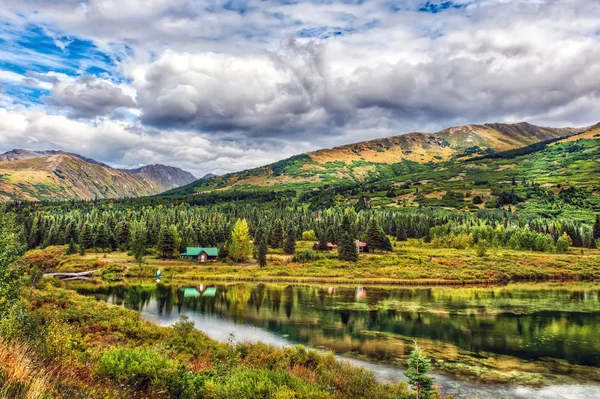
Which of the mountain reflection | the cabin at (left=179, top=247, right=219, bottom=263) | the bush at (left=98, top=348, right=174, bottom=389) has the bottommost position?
the mountain reflection

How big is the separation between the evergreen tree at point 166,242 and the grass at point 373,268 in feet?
11.9

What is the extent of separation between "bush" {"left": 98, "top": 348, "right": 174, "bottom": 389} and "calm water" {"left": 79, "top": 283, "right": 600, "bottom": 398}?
662 inches

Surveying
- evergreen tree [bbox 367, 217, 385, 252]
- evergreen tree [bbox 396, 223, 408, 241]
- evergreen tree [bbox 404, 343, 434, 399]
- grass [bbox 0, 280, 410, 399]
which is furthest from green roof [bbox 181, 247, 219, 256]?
evergreen tree [bbox 404, 343, 434, 399]

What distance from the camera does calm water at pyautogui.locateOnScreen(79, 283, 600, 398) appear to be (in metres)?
32.2

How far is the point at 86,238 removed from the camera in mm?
113938

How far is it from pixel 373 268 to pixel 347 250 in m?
10.3

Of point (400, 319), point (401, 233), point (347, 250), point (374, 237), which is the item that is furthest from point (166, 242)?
point (401, 233)

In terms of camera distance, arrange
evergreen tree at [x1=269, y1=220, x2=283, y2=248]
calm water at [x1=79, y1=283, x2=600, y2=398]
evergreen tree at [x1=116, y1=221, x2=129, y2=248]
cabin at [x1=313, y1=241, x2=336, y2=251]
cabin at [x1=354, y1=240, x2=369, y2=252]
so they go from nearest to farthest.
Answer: calm water at [x1=79, y1=283, x2=600, y2=398]
cabin at [x1=354, y1=240, x2=369, y2=252]
cabin at [x1=313, y1=241, x2=336, y2=251]
evergreen tree at [x1=269, y1=220, x2=283, y2=248]
evergreen tree at [x1=116, y1=221, x2=129, y2=248]

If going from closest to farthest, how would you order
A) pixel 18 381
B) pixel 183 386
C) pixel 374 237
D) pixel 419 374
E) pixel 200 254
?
pixel 18 381
pixel 183 386
pixel 419 374
pixel 200 254
pixel 374 237

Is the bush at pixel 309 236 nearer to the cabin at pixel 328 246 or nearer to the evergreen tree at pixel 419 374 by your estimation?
the cabin at pixel 328 246

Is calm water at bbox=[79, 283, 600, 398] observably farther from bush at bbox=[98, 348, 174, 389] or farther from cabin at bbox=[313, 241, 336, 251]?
cabin at bbox=[313, 241, 336, 251]

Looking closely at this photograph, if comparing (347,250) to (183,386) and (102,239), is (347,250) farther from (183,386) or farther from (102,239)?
(183,386)

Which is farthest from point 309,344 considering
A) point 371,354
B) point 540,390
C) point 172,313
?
point 172,313

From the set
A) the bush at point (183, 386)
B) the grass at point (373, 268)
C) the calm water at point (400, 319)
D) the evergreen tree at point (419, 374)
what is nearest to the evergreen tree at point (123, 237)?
the grass at point (373, 268)
